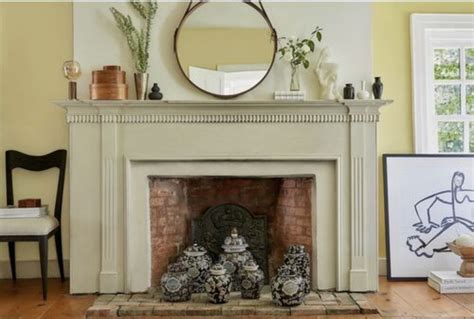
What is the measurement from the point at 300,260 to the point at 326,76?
1.21 metres

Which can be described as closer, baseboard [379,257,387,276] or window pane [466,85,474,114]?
baseboard [379,257,387,276]

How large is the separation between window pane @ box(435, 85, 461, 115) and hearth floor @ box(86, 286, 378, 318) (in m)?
1.61

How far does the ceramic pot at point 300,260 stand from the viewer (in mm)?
3148

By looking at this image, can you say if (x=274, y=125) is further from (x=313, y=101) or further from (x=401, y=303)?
(x=401, y=303)

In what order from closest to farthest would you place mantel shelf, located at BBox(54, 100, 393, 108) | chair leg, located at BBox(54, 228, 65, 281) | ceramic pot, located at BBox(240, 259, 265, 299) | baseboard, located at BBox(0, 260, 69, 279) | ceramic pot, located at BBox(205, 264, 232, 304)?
1. ceramic pot, located at BBox(205, 264, 232, 304)
2. ceramic pot, located at BBox(240, 259, 265, 299)
3. mantel shelf, located at BBox(54, 100, 393, 108)
4. chair leg, located at BBox(54, 228, 65, 281)
5. baseboard, located at BBox(0, 260, 69, 279)

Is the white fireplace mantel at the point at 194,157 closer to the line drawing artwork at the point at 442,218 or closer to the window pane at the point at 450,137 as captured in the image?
the line drawing artwork at the point at 442,218

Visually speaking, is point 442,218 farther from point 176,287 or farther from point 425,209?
point 176,287

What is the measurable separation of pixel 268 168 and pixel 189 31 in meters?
1.04

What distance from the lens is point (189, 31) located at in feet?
10.8

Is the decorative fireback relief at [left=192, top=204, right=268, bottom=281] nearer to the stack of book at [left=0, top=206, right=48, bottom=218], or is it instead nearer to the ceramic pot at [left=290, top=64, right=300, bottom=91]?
the ceramic pot at [left=290, top=64, right=300, bottom=91]

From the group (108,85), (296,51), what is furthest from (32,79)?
(296,51)

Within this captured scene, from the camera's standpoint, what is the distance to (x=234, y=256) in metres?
3.22

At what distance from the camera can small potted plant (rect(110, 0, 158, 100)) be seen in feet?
10.6

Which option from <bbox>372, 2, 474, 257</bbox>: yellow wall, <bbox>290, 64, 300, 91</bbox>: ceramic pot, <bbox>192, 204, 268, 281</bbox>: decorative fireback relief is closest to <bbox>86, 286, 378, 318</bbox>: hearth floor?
<bbox>192, 204, 268, 281</bbox>: decorative fireback relief
